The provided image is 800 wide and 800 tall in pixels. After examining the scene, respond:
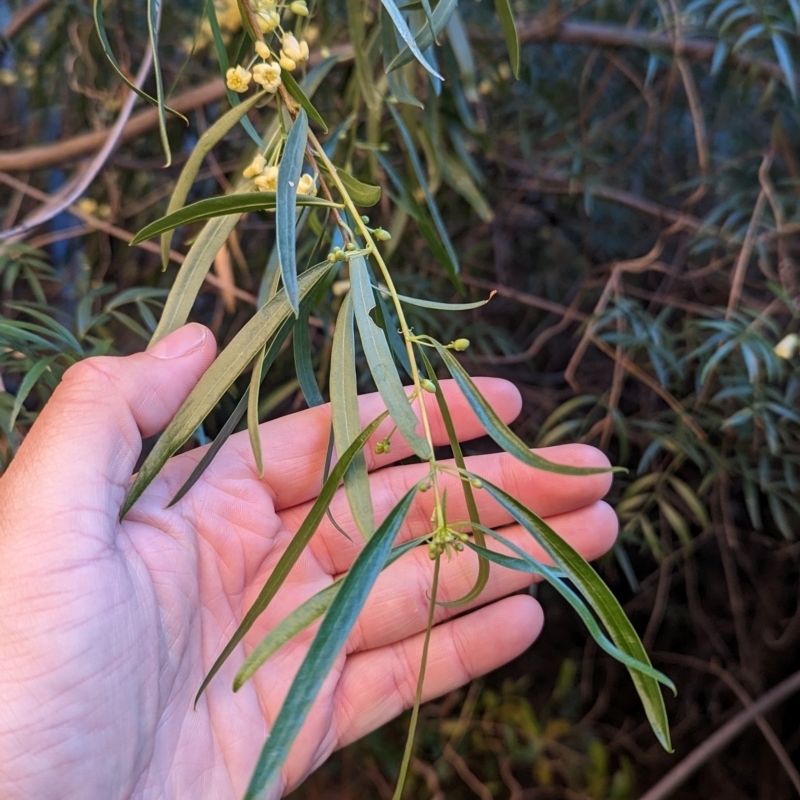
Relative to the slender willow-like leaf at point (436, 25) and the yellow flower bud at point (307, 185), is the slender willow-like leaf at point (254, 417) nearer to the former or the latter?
the yellow flower bud at point (307, 185)

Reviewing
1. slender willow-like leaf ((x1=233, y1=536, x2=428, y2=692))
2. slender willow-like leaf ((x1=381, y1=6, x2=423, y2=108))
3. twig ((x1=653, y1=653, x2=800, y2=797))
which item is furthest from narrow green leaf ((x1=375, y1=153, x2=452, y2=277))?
twig ((x1=653, y1=653, x2=800, y2=797))

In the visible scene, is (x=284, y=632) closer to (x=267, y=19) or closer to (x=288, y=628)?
(x=288, y=628)

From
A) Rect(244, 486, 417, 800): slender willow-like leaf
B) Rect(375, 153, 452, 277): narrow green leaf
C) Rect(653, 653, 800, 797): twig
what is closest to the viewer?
Rect(244, 486, 417, 800): slender willow-like leaf

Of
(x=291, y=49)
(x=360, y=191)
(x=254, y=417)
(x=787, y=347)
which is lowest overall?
(x=787, y=347)

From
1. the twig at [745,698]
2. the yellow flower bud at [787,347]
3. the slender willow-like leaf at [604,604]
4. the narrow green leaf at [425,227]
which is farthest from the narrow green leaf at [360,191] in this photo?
the twig at [745,698]

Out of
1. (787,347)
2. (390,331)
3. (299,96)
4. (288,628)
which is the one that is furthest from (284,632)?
(787,347)

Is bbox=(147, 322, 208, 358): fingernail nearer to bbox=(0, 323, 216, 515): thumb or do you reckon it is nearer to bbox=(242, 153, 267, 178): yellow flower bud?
bbox=(0, 323, 216, 515): thumb

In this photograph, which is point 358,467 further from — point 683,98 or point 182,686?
point 683,98
